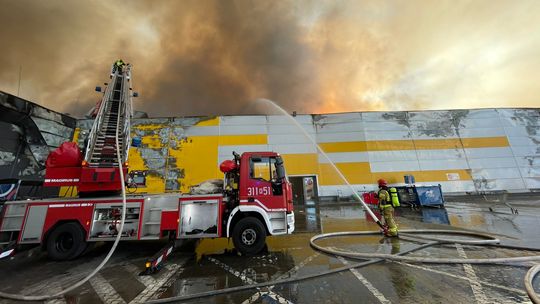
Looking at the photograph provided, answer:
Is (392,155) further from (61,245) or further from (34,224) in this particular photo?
(34,224)

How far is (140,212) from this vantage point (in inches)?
242

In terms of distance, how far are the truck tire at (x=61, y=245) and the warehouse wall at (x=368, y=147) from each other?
13.8 metres

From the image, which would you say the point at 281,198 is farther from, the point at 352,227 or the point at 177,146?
the point at 177,146

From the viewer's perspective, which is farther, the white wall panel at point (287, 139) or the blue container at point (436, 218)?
the white wall panel at point (287, 139)

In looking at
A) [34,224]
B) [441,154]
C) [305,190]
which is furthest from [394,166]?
[34,224]

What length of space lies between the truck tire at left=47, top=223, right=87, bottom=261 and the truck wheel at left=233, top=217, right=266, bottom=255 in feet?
14.7

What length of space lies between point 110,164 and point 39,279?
3291 millimetres

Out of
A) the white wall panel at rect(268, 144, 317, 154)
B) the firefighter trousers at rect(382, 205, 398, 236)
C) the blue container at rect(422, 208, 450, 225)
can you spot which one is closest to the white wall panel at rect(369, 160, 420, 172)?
the white wall panel at rect(268, 144, 317, 154)

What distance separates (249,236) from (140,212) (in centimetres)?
324

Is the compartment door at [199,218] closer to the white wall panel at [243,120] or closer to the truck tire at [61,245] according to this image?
the truck tire at [61,245]

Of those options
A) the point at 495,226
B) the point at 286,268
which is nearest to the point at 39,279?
the point at 286,268

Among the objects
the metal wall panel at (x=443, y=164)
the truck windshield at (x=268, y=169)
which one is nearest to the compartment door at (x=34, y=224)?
the truck windshield at (x=268, y=169)

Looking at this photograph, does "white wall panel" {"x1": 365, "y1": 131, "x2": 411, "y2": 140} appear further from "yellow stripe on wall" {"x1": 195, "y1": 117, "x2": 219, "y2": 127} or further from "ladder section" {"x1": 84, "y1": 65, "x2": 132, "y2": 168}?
"ladder section" {"x1": 84, "y1": 65, "x2": 132, "y2": 168}

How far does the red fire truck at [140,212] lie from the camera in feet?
20.0
